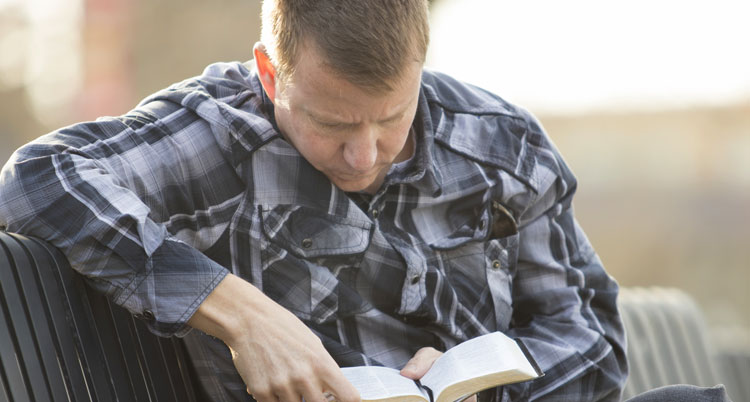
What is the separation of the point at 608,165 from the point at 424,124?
8.19 meters

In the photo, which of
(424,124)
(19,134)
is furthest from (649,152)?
(19,134)

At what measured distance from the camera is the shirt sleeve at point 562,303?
225cm

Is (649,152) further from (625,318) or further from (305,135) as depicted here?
(305,135)

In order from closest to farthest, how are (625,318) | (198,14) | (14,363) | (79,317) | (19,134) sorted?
(14,363), (79,317), (625,318), (198,14), (19,134)

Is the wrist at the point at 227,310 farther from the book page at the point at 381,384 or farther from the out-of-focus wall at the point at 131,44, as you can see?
the out-of-focus wall at the point at 131,44

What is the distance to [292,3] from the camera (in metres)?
2.02

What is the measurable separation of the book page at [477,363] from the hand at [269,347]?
228mm

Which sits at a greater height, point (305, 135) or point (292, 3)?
point (292, 3)

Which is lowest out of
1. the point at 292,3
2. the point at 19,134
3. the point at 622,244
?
the point at 19,134

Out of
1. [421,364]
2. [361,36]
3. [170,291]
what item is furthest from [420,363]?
[361,36]

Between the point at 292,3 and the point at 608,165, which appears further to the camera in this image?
the point at 608,165

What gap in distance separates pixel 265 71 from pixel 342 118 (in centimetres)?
27

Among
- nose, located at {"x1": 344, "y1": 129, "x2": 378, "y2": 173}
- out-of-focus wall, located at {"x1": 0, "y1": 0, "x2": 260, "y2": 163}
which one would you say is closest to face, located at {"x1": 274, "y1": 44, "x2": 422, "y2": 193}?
nose, located at {"x1": 344, "y1": 129, "x2": 378, "y2": 173}

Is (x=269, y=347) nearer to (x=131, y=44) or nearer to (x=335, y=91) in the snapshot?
(x=335, y=91)
